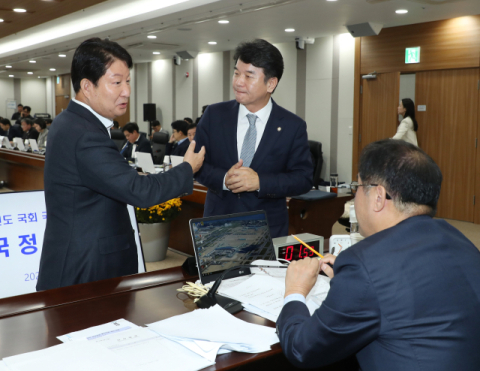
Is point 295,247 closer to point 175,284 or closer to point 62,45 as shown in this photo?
point 175,284

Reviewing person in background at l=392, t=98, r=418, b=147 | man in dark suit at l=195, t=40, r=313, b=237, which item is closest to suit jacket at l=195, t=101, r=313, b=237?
man in dark suit at l=195, t=40, r=313, b=237

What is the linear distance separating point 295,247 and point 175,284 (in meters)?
0.51

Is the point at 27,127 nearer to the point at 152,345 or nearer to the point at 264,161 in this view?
the point at 264,161

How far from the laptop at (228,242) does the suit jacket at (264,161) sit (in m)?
0.38

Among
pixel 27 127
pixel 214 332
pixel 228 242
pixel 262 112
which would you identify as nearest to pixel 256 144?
pixel 262 112

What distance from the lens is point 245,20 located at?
7.44 meters

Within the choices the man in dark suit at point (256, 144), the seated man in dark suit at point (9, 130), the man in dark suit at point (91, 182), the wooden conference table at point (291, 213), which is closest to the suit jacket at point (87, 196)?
the man in dark suit at point (91, 182)

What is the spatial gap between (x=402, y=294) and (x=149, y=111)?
12.2 metres

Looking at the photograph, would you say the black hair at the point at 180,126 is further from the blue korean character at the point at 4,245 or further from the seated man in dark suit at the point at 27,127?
the seated man in dark suit at the point at 27,127

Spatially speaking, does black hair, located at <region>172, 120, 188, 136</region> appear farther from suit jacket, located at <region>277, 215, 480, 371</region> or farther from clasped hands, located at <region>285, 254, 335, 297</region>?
suit jacket, located at <region>277, 215, 480, 371</region>

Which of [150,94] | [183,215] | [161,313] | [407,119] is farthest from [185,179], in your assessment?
[150,94]

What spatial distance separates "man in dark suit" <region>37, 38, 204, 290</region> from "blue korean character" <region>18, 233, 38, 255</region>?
104 centimetres

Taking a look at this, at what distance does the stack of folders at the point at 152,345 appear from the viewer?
1075mm

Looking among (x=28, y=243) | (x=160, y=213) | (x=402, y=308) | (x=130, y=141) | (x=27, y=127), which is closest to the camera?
(x=402, y=308)
